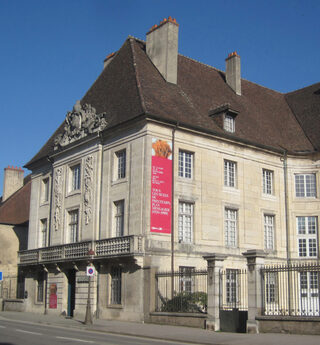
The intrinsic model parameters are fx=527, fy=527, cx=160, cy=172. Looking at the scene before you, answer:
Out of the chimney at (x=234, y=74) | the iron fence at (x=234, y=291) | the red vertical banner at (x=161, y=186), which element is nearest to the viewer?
the red vertical banner at (x=161, y=186)

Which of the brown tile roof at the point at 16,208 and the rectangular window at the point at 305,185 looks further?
the brown tile roof at the point at 16,208

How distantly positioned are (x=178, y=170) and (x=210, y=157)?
2.43m

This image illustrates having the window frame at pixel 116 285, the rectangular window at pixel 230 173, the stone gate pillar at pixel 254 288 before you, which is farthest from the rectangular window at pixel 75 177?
the stone gate pillar at pixel 254 288

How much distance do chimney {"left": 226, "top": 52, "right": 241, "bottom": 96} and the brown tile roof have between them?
18.9m

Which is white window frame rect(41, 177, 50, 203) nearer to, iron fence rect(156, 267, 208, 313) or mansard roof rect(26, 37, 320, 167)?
mansard roof rect(26, 37, 320, 167)

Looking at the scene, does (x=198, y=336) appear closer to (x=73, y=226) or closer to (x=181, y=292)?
(x=181, y=292)

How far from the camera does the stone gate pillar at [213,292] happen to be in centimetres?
2034

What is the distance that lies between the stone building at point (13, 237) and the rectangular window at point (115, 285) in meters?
13.0

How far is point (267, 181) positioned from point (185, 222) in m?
7.32

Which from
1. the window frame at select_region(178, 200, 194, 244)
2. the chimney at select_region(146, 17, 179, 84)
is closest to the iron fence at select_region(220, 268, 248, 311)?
the window frame at select_region(178, 200, 194, 244)

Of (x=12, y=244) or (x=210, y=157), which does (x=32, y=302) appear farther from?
(x=210, y=157)

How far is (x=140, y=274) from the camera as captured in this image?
24516 mm

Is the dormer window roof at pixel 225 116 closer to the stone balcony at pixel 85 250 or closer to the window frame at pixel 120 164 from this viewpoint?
the window frame at pixel 120 164

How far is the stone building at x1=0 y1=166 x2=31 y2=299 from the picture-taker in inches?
1505
